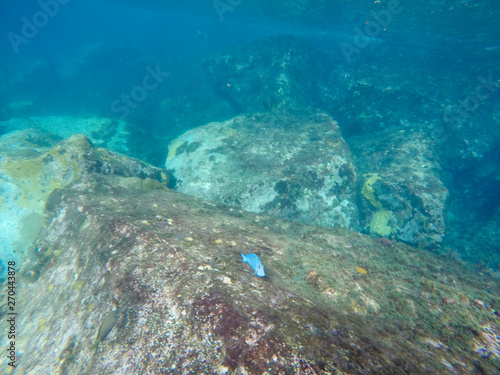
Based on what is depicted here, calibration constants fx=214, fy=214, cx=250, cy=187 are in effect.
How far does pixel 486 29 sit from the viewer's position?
13961 millimetres

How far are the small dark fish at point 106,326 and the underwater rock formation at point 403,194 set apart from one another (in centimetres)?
769

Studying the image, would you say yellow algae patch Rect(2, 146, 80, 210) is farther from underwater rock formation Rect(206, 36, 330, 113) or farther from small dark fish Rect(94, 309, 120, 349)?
underwater rock formation Rect(206, 36, 330, 113)

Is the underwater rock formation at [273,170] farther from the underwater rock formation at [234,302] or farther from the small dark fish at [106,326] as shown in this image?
the small dark fish at [106,326]

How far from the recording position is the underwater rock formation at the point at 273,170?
649 centimetres

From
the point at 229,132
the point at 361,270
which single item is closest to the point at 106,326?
the point at 361,270

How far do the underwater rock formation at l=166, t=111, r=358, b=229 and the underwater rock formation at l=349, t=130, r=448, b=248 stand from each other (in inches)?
39.6

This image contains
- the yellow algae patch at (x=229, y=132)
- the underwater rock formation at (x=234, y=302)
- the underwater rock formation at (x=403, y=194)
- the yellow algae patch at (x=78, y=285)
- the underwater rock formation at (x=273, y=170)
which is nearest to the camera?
the underwater rock formation at (x=234, y=302)

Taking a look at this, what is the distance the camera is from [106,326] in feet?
7.06

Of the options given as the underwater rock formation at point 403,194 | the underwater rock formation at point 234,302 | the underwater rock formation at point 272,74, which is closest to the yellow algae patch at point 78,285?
the underwater rock formation at point 234,302

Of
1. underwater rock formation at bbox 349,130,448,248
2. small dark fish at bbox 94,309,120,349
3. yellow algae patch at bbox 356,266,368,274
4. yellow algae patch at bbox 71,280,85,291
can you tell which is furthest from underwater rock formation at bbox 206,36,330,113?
small dark fish at bbox 94,309,120,349

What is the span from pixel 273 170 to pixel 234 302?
534 cm

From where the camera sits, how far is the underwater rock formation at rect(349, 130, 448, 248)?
279 inches

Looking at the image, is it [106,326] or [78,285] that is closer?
[106,326]

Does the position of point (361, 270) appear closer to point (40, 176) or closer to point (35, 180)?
point (40, 176)
